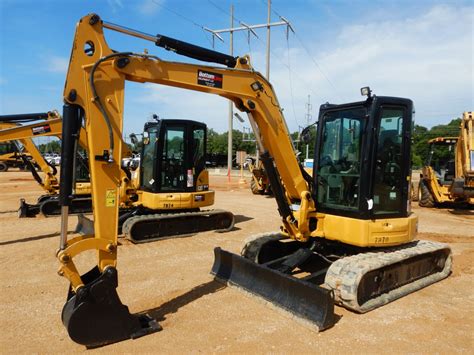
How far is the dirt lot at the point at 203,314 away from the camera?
4.07 m

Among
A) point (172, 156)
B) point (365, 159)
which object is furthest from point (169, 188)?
point (365, 159)

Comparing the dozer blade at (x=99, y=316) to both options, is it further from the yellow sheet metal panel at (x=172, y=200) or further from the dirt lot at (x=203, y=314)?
the yellow sheet metal panel at (x=172, y=200)

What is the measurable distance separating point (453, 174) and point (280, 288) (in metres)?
12.7

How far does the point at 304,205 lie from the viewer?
5.64 m

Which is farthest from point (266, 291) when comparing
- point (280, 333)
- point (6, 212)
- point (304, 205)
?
point (6, 212)

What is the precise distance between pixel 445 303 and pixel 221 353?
326 cm

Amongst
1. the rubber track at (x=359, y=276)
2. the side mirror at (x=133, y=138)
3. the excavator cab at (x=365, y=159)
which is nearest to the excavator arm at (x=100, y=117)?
the excavator cab at (x=365, y=159)

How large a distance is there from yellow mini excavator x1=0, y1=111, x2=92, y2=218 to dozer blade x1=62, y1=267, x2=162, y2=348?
19.9ft

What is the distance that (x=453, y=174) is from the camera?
1508cm

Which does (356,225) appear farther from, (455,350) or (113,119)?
(113,119)

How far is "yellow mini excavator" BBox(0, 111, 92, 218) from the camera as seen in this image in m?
10.7

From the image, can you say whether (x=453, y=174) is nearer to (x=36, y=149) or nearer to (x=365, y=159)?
(x=365, y=159)

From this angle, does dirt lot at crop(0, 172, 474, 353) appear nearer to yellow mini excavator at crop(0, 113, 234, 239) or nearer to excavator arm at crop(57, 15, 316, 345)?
excavator arm at crop(57, 15, 316, 345)

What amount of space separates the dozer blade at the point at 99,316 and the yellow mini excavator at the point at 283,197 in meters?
0.01
